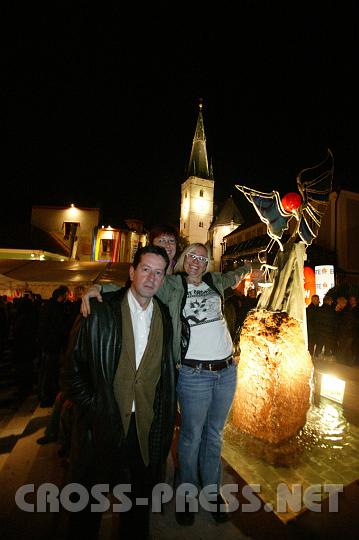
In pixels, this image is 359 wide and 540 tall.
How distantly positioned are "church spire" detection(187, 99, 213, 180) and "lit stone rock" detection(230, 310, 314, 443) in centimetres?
5085

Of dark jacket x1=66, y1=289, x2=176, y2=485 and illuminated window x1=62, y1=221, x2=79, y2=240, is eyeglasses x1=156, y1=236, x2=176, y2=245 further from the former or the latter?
illuminated window x1=62, y1=221, x2=79, y2=240

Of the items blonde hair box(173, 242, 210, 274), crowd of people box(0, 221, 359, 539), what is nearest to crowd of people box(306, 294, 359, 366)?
crowd of people box(0, 221, 359, 539)

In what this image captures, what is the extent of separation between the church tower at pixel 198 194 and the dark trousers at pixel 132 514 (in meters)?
46.2

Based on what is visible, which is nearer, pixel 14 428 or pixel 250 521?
pixel 250 521

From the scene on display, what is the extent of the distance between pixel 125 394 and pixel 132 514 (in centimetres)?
81

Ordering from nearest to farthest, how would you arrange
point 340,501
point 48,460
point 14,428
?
point 340,501
point 48,460
point 14,428

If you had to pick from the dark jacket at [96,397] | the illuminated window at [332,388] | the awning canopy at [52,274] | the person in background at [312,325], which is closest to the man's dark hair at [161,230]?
the dark jacket at [96,397]

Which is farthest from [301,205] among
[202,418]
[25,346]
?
[25,346]

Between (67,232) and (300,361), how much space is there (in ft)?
80.5

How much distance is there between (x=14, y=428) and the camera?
4078mm

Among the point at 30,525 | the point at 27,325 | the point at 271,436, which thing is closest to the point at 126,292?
the point at 30,525

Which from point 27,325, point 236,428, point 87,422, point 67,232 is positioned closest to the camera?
point 87,422

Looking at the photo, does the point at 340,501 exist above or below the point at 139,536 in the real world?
below

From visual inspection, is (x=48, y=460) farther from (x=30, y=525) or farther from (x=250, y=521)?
(x=250, y=521)
